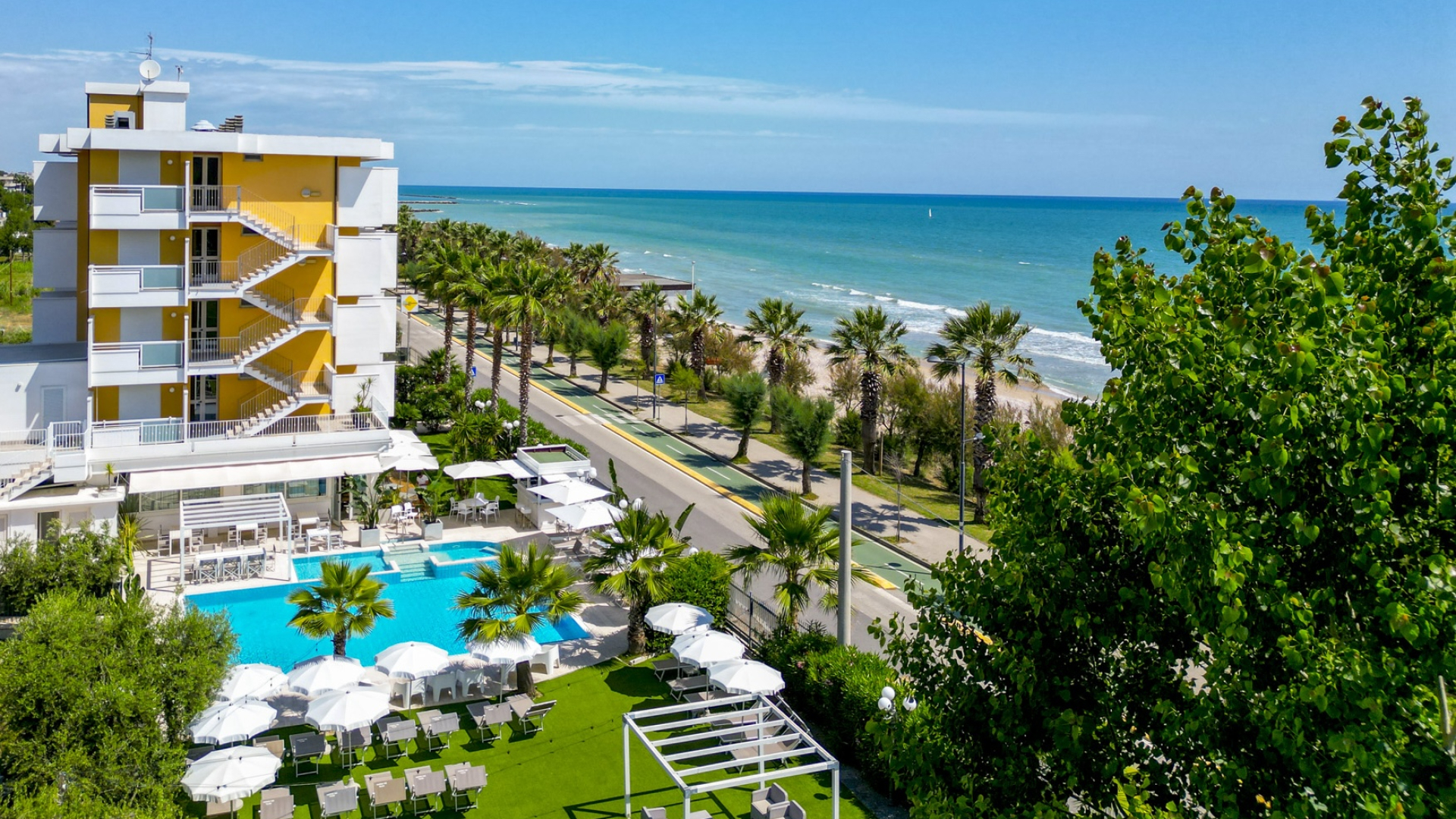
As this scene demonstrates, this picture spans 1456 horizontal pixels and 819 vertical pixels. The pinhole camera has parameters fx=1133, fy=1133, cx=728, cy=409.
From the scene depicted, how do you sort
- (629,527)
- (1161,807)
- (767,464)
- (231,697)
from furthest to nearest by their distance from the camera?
(767,464)
(629,527)
(231,697)
(1161,807)

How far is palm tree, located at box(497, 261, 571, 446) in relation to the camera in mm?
39625

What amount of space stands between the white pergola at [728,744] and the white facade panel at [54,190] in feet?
82.1

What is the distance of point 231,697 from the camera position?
18844 millimetres

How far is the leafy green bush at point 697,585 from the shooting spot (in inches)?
950

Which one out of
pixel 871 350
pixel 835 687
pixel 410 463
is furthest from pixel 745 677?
pixel 871 350

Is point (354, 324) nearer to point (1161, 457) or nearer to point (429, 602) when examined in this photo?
point (429, 602)

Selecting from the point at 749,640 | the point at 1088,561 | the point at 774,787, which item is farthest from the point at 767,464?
the point at 1088,561

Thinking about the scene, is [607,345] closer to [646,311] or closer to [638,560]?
[646,311]

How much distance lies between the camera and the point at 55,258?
3428cm

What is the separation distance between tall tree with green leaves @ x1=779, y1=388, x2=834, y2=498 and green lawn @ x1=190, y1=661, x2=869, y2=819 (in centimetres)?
1752

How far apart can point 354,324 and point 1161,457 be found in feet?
94.6

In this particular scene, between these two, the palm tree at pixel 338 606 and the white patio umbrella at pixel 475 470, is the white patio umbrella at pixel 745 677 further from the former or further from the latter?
Result: the white patio umbrella at pixel 475 470

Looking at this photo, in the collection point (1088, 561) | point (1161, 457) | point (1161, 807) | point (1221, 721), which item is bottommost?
point (1161, 807)

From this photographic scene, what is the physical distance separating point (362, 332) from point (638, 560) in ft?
47.2
